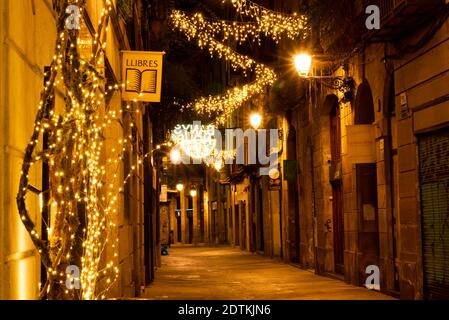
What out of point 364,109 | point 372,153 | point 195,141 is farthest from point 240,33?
point 195,141

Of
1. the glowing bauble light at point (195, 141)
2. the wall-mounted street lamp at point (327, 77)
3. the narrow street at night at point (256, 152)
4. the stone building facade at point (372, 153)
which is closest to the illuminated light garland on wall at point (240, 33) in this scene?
the narrow street at night at point (256, 152)

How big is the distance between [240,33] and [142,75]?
11.4 meters

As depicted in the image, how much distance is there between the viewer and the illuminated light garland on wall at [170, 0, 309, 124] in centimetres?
1962

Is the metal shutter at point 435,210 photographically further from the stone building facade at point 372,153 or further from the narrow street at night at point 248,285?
the narrow street at night at point 248,285

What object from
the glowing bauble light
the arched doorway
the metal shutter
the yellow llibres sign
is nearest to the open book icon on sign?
the yellow llibres sign

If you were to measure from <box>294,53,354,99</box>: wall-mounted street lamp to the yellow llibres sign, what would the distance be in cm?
486

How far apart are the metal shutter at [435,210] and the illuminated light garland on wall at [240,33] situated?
21.4 ft

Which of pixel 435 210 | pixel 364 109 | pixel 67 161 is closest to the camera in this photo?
pixel 67 161

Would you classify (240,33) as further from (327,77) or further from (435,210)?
(435,210)

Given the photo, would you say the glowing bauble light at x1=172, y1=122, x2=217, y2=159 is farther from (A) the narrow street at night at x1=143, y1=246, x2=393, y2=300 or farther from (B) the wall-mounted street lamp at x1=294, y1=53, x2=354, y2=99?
(B) the wall-mounted street lamp at x1=294, y1=53, x2=354, y2=99

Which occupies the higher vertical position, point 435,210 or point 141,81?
point 141,81

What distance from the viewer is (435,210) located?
1206 centimetres

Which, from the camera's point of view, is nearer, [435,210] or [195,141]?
[435,210]

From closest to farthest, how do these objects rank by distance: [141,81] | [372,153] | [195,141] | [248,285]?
[141,81]
[372,153]
[248,285]
[195,141]
